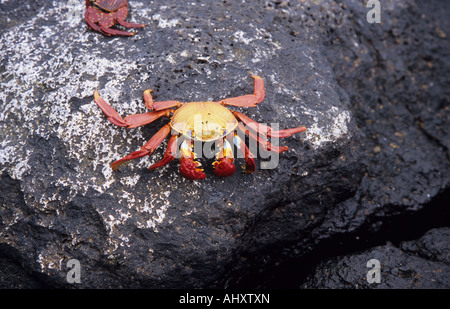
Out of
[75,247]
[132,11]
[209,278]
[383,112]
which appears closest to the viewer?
[75,247]

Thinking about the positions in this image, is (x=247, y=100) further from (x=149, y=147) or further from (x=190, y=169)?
(x=149, y=147)

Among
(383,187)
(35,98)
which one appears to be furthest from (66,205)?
(383,187)

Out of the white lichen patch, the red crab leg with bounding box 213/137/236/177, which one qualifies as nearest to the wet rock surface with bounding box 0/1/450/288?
the white lichen patch

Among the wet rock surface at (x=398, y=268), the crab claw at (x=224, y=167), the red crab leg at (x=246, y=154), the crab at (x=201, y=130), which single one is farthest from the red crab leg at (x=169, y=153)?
the wet rock surface at (x=398, y=268)

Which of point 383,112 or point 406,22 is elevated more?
point 406,22

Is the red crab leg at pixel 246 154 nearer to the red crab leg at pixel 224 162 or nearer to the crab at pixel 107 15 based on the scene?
the red crab leg at pixel 224 162
